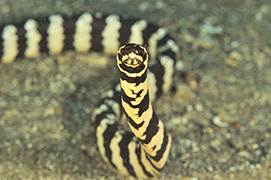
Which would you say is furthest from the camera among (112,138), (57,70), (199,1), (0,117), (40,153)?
(199,1)

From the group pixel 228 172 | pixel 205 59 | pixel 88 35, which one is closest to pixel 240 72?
pixel 205 59

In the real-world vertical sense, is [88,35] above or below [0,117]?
above

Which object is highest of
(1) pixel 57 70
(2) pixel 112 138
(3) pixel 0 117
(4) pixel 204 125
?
(1) pixel 57 70

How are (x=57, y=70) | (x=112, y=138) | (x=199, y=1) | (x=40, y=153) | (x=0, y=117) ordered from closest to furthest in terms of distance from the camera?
(x=112, y=138) → (x=40, y=153) → (x=0, y=117) → (x=57, y=70) → (x=199, y=1)

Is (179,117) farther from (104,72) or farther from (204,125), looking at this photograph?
(104,72)

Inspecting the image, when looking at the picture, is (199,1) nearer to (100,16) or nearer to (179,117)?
(100,16)

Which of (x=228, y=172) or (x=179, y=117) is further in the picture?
(x=179, y=117)
